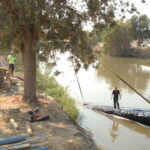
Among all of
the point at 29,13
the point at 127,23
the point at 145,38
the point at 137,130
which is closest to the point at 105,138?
the point at 137,130

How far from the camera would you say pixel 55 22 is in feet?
37.7

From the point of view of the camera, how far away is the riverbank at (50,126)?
32.0 feet

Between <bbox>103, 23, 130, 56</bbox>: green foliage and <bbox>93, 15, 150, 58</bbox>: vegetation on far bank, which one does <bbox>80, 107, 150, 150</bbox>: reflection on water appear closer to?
<bbox>93, 15, 150, 58</bbox>: vegetation on far bank

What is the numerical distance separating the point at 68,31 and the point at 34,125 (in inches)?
155

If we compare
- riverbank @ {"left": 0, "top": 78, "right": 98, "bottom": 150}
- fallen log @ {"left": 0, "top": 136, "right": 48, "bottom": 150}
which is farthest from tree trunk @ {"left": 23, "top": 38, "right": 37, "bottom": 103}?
fallen log @ {"left": 0, "top": 136, "right": 48, "bottom": 150}

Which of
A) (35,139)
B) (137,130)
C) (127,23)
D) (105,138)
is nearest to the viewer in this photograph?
(35,139)

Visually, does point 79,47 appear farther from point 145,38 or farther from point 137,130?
point 145,38

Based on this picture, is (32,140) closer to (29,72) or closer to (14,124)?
(14,124)

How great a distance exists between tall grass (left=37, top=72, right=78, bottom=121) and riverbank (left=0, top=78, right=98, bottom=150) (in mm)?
1456

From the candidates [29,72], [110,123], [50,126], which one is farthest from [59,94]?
[50,126]

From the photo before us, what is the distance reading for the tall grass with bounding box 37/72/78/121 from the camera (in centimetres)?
1585

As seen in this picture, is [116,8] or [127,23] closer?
[116,8]

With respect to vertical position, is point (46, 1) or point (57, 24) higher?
point (46, 1)

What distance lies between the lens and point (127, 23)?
228 feet
